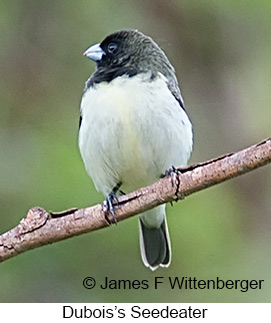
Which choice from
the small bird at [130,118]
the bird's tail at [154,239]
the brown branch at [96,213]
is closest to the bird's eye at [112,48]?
the small bird at [130,118]

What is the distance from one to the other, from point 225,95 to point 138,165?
1.22m

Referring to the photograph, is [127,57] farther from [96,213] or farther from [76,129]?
A: [96,213]

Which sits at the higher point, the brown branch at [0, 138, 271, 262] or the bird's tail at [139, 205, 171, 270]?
the bird's tail at [139, 205, 171, 270]

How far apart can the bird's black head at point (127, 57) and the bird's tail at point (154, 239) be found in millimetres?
766

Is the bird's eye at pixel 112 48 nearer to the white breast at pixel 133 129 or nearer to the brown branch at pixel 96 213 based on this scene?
the white breast at pixel 133 129

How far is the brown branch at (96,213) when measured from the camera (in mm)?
3383

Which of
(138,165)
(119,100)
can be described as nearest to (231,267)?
(138,165)

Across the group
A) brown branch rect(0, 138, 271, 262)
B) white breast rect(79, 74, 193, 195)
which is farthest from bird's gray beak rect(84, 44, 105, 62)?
brown branch rect(0, 138, 271, 262)

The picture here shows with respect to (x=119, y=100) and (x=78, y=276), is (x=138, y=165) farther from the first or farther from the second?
(x=78, y=276)

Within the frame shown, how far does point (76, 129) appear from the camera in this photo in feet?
16.4

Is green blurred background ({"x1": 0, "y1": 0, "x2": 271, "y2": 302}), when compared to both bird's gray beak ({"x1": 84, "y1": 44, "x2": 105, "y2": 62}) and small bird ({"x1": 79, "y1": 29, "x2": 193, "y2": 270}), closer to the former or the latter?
small bird ({"x1": 79, "y1": 29, "x2": 193, "y2": 270})

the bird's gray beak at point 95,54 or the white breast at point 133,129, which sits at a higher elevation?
the bird's gray beak at point 95,54

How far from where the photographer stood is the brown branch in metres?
3.38

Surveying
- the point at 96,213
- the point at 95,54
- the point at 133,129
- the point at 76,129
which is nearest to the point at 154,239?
the point at 76,129
